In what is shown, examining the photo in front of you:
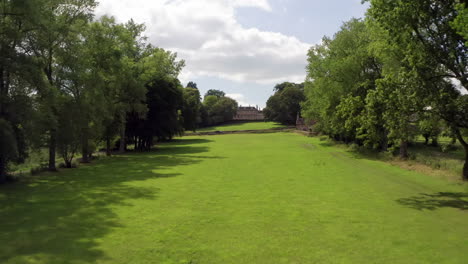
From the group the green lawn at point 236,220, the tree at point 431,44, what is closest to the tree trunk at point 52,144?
the green lawn at point 236,220

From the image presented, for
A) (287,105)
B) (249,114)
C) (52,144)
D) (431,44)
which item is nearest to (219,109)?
(287,105)

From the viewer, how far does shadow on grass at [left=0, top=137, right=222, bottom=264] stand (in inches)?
379

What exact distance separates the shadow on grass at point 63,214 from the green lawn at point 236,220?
4 centimetres

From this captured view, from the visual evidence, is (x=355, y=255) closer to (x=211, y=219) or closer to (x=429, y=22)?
(x=211, y=219)

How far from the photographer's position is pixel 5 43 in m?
21.6

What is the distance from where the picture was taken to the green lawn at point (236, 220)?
9.62 metres

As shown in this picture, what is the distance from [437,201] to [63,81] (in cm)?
2712

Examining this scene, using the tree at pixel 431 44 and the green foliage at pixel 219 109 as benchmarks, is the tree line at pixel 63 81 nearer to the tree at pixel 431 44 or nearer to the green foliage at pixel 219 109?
the tree at pixel 431 44

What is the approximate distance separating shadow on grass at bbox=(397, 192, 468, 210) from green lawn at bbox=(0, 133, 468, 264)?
4 cm

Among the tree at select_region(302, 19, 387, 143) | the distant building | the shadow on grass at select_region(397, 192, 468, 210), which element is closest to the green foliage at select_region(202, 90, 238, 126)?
the distant building

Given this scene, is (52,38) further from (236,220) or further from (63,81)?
(236,220)

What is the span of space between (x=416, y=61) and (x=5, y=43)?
23211 mm

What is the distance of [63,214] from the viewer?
1387cm

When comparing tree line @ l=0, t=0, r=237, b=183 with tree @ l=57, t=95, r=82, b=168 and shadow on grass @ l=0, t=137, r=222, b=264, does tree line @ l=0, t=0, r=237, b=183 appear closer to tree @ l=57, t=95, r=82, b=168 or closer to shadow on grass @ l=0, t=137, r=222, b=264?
tree @ l=57, t=95, r=82, b=168
